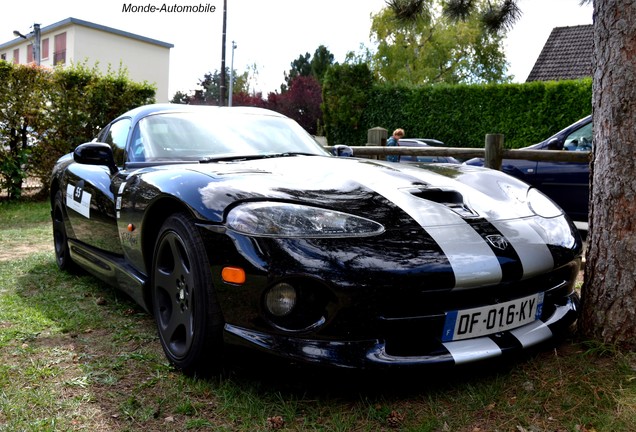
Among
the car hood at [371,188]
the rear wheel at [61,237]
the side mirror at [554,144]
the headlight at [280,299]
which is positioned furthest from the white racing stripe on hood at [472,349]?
the side mirror at [554,144]

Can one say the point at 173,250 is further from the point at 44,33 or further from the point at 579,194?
the point at 44,33

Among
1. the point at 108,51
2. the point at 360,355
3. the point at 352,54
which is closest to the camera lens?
the point at 360,355

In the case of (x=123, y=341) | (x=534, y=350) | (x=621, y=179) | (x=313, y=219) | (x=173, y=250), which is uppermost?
(x=621, y=179)

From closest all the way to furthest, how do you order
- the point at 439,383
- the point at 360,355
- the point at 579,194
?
the point at 360,355, the point at 439,383, the point at 579,194

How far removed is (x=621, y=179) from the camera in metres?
2.53

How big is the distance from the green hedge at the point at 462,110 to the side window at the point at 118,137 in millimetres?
14859

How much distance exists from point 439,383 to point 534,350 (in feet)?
1.36

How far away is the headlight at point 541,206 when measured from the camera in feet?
9.17

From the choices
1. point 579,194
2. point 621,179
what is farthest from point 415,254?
point 579,194

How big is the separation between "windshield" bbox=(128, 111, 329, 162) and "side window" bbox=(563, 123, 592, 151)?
4.07 m

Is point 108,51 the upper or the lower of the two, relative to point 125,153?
upper

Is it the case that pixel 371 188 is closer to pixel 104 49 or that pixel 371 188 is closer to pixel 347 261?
pixel 347 261

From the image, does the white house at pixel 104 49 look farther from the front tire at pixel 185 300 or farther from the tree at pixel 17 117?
the front tire at pixel 185 300

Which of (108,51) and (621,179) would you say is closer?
(621,179)
